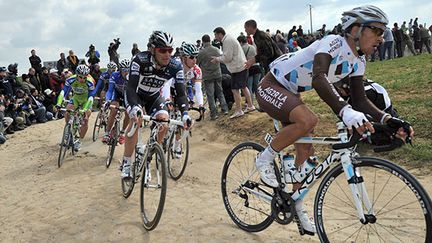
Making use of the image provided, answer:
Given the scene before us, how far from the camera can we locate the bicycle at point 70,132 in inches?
376

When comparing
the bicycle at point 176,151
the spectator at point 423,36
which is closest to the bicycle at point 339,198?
the bicycle at point 176,151

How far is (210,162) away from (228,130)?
2.55m

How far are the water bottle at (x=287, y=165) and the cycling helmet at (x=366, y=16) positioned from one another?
1438 mm

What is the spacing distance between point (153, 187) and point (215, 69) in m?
7.50

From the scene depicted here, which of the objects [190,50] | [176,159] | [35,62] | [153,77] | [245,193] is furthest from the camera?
[35,62]

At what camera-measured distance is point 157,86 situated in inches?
262

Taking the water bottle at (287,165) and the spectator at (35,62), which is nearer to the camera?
the water bottle at (287,165)

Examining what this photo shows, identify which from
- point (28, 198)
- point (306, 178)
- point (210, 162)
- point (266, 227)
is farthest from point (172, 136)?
point (306, 178)

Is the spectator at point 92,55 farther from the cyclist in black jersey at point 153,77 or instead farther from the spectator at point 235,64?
the cyclist in black jersey at point 153,77

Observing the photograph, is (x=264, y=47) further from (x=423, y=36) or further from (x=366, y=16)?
(x=423, y=36)

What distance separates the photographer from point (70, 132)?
32.0ft

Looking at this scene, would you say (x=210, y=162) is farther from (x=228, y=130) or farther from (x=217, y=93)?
(x=217, y=93)

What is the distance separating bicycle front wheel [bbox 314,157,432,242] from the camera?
10.3 feet

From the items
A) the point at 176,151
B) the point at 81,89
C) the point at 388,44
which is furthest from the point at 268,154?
the point at 388,44
